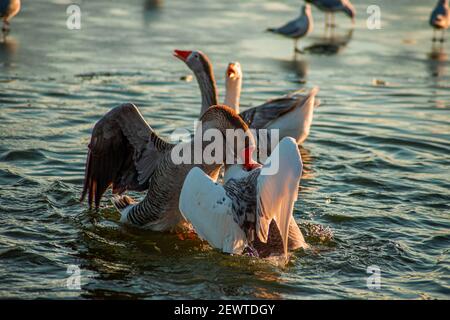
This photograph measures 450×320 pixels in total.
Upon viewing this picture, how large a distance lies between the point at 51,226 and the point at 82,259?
2.62 feet

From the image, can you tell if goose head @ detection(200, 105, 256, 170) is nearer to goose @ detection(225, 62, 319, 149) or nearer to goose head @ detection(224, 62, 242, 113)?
goose head @ detection(224, 62, 242, 113)

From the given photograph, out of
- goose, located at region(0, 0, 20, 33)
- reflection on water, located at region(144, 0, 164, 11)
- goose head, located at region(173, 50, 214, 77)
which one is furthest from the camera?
reflection on water, located at region(144, 0, 164, 11)

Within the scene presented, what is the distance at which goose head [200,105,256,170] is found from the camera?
6852 millimetres

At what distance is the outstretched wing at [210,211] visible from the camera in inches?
→ 241

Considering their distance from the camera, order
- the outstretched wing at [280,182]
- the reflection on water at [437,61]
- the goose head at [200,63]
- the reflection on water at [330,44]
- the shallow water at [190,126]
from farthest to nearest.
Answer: the reflection on water at [330,44] → the reflection on water at [437,61] → the goose head at [200,63] → the shallow water at [190,126] → the outstretched wing at [280,182]

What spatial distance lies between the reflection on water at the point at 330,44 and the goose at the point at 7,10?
5.41 m

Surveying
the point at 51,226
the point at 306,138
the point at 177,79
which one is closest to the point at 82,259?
the point at 51,226

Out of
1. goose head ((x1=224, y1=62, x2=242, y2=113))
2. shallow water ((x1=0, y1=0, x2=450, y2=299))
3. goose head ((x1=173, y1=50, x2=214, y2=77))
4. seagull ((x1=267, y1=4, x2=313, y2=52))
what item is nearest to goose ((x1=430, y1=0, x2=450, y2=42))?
shallow water ((x1=0, y1=0, x2=450, y2=299))

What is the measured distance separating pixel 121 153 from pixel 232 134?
1454 mm

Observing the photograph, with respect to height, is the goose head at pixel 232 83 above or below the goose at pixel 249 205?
above

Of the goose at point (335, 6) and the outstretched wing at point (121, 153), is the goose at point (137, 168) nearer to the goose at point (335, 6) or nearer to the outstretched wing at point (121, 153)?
the outstretched wing at point (121, 153)

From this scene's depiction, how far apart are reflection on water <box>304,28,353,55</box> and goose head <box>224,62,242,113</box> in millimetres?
5754

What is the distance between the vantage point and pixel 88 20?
53.5 feet

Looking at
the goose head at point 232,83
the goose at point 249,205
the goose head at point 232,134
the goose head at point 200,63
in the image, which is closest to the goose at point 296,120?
the goose head at point 232,83
